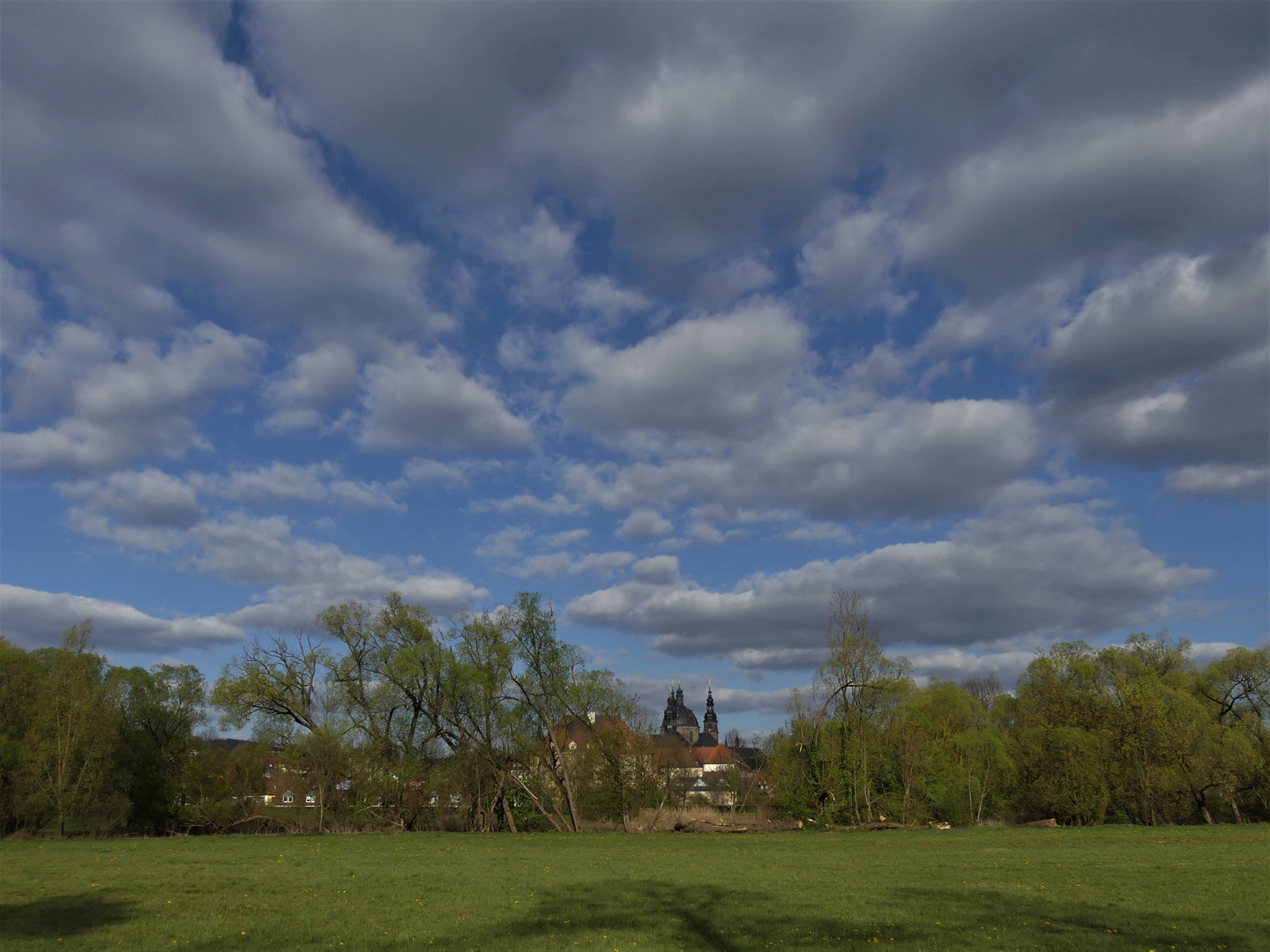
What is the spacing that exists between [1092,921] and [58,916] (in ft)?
67.8

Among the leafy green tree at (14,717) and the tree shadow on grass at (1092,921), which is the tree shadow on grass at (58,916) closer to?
the tree shadow on grass at (1092,921)

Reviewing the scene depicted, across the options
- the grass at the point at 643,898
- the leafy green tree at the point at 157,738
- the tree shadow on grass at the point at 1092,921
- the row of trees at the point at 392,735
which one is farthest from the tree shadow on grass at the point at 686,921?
the leafy green tree at the point at 157,738

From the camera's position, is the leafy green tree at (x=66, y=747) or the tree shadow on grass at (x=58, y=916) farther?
the leafy green tree at (x=66, y=747)

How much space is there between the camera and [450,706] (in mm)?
48125

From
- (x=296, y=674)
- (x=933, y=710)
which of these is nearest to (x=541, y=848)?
(x=296, y=674)

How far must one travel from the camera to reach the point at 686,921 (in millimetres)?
15562

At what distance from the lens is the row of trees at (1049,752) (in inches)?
1839

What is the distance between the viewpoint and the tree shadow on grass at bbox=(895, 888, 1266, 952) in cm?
1292

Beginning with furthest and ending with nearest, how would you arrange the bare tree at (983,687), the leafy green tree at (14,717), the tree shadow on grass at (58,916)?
the bare tree at (983,687)
the leafy green tree at (14,717)
the tree shadow on grass at (58,916)

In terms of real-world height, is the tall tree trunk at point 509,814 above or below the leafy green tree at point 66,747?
below

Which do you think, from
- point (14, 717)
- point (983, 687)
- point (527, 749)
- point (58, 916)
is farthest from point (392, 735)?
point (983, 687)

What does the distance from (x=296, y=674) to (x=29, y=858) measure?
21.6 meters

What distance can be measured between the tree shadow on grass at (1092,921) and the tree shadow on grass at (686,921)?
2.55 m

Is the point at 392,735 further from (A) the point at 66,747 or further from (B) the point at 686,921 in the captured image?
(B) the point at 686,921
